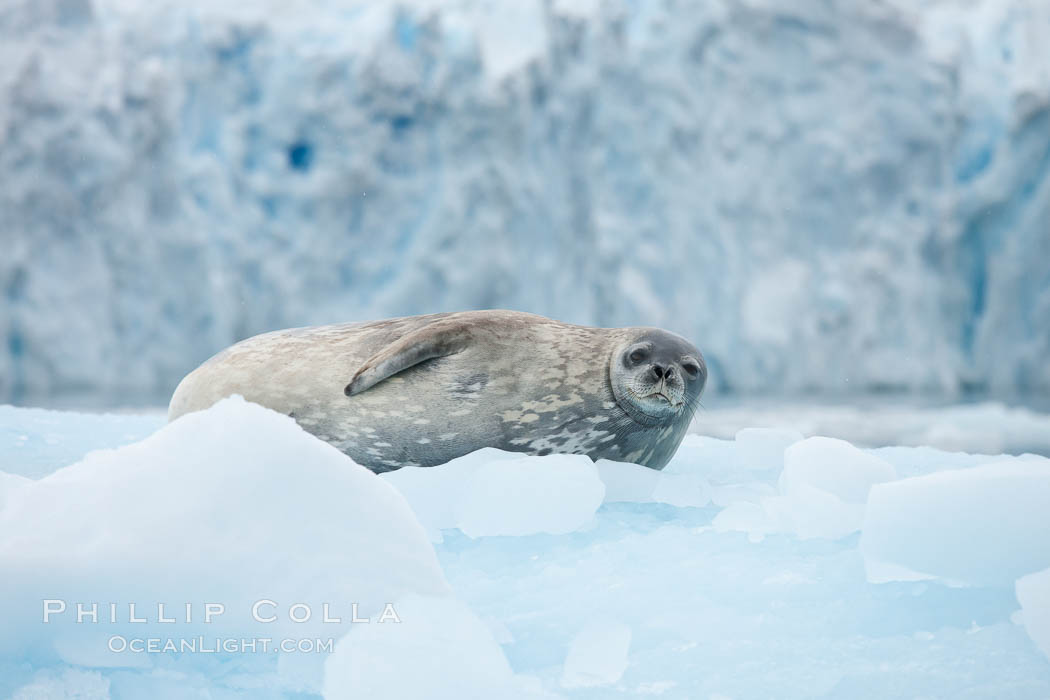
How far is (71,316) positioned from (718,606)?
36.3 feet

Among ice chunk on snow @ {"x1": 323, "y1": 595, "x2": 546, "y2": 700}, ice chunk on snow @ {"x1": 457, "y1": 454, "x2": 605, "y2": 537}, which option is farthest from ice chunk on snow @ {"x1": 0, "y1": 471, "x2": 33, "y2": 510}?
ice chunk on snow @ {"x1": 457, "y1": 454, "x2": 605, "y2": 537}

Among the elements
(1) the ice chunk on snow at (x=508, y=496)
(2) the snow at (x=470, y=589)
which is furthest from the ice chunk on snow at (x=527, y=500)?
(2) the snow at (x=470, y=589)

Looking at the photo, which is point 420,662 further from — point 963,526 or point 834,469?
point 834,469

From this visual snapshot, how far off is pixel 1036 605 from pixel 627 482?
1125mm

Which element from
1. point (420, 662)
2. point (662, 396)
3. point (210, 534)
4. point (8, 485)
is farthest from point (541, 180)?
point (420, 662)

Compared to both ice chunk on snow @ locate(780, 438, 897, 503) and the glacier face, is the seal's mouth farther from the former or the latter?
the glacier face

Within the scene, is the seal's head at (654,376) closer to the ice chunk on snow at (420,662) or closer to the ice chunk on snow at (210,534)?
the ice chunk on snow at (210,534)

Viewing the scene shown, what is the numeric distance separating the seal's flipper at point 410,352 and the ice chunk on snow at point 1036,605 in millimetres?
1477

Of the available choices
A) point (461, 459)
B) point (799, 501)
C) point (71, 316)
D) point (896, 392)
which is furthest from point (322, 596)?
point (896, 392)

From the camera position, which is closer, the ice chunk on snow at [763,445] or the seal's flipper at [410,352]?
the seal's flipper at [410,352]

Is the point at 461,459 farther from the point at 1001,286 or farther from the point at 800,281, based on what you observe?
the point at 1001,286

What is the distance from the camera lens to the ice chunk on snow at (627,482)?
7.77ft

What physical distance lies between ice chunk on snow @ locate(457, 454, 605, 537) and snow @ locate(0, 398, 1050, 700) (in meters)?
0.12

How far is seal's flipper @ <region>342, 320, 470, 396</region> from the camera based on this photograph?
92.1 inches
